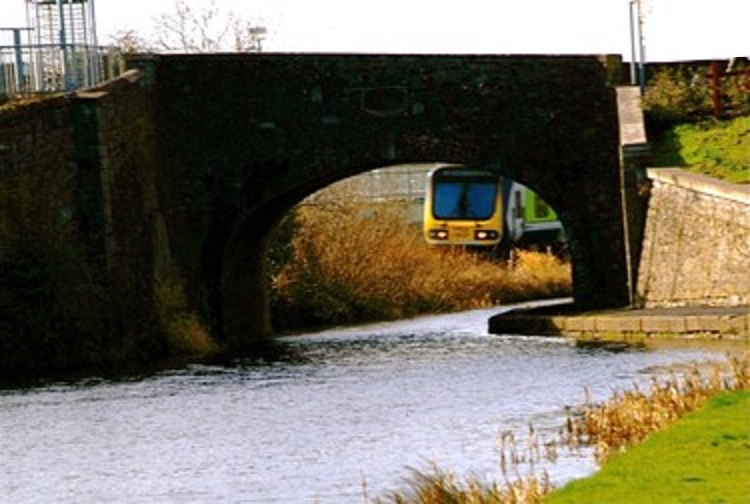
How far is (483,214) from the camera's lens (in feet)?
190

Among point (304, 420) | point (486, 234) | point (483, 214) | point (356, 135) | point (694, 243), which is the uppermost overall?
point (356, 135)

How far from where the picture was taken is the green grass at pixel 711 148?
36.0 m

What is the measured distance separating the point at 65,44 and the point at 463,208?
23.2 m

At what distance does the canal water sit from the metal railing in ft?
17.7

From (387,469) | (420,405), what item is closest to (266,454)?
(387,469)

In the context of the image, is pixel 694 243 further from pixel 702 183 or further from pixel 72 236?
pixel 72 236

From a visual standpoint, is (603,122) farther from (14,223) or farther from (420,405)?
(420,405)

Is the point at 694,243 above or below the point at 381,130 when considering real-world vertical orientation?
below

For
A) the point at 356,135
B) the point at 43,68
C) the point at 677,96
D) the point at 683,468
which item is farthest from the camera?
the point at 677,96

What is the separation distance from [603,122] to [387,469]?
61.1 ft

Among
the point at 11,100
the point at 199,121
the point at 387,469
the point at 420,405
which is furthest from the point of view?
the point at 199,121

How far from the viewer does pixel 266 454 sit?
21.9 m

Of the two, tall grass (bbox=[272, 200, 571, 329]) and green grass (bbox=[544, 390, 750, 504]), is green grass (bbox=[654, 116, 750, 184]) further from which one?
green grass (bbox=[544, 390, 750, 504])

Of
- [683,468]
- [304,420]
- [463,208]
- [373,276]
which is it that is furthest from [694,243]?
[463,208]
